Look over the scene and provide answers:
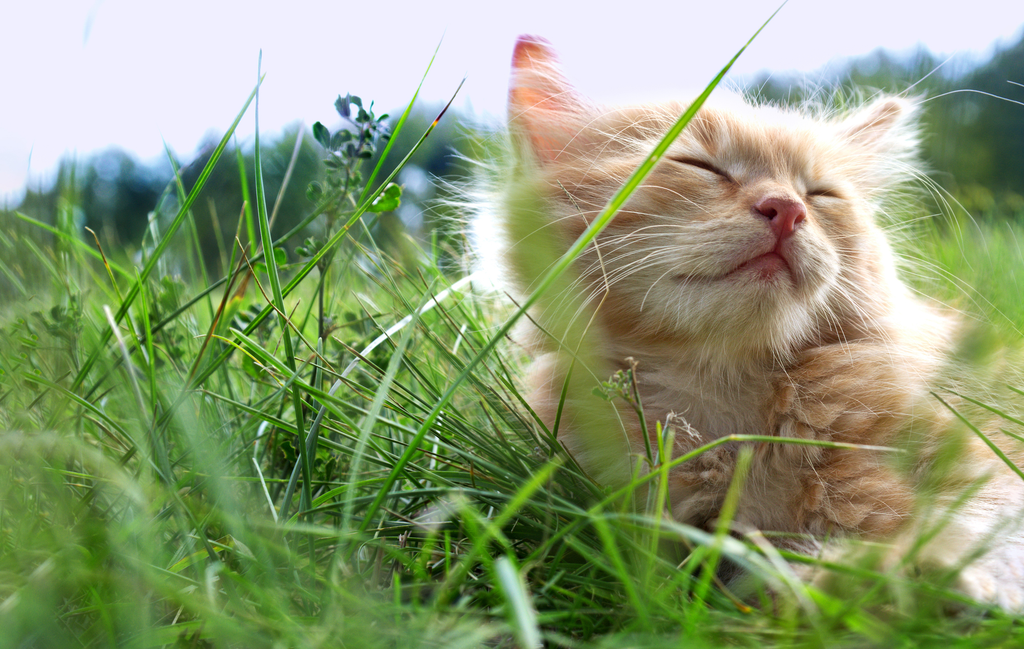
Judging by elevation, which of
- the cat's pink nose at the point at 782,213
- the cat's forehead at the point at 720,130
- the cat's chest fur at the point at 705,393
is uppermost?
the cat's forehead at the point at 720,130

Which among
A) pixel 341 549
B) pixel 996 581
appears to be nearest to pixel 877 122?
pixel 996 581

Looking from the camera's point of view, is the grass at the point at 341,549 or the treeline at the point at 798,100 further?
the treeline at the point at 798,100

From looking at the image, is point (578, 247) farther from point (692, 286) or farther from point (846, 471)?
point (846, 471)

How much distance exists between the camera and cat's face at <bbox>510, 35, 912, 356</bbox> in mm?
982

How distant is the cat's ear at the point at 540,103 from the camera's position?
4.17 feet

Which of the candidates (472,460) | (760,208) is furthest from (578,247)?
(760,208)

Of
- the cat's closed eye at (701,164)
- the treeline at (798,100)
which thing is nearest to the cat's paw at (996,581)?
the cat's closed eye at (701,164)

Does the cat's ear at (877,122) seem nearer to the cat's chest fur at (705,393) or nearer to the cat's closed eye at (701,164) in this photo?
the cat's closed eye at (701,164)

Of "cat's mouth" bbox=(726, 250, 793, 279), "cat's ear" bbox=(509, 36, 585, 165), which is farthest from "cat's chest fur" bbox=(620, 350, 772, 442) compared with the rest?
"cat's ear" bbox=(509, 36, 585, 165)

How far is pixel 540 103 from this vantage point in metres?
1.28

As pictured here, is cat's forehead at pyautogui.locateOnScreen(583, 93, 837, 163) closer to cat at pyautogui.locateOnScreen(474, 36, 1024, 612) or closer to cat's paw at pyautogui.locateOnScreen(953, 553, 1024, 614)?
cat at pyautogui.locateOnScreen(474, 36, 1024, 612)

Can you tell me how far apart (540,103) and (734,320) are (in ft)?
2.04

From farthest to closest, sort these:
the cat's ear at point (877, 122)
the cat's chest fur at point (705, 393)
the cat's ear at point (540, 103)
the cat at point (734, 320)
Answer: the cat's ear at point (877, 122) < the cat's ear at point (540, 103) < the cat's chest fur at point (705, 393) < the cat at point (734, 320)

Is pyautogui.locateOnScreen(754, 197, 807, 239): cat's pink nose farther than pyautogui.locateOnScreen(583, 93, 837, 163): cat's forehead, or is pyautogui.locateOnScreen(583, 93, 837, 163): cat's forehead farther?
pyautogui.locateOnScreen(583, 93, 837, 163): cat's forehead
